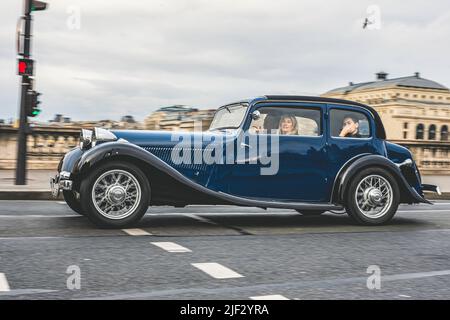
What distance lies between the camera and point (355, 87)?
157875 mm

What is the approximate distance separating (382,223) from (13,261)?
15.0ft

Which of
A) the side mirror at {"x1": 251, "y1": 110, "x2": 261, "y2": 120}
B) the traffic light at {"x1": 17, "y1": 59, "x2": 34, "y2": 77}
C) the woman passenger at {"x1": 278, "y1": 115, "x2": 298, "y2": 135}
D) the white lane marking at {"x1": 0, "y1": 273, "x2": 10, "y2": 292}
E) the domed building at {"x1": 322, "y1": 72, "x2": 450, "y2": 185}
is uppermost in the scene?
the domed building at {"x1": 322, "y1": 72, "x2": 450, "y2": 185}

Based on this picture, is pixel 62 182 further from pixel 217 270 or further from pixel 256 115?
pixel 217 270

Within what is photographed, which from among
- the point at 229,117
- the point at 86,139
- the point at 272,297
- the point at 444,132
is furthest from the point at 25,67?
the point at 444,132

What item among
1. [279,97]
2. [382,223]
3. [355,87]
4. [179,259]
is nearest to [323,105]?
[279,97]

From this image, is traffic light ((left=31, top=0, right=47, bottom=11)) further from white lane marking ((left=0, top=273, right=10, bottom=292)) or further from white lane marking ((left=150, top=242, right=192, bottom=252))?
white lane marking ((left=0, top=273, right=10, bottom=292))

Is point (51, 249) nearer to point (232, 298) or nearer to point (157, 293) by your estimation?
point (157, 293)

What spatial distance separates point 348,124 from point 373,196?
3.08 feet

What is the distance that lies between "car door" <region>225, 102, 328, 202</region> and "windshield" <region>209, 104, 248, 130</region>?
0.16 m

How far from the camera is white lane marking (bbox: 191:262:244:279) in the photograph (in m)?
4.66

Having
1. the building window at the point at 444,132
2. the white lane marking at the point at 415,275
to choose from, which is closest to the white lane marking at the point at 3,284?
the white lane marking at the point at 415,275

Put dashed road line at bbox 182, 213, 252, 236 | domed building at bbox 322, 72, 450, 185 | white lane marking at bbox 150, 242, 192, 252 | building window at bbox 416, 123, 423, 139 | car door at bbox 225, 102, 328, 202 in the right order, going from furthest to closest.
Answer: building window at bbox 416, 123, 423, 139 < domed building at bbox 322, 72, 450, 185 < car door at bbox 225, 102, 328, 202 < dashed road line at bbox 182, 213, 252, 236 < white lane marking at bbox 150, 242, 192, 252

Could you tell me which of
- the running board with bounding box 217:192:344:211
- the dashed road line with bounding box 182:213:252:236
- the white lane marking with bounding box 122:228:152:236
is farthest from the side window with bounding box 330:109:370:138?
the white lane marking with bounding box 122:228:152:236

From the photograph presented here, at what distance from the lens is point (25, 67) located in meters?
11.5
